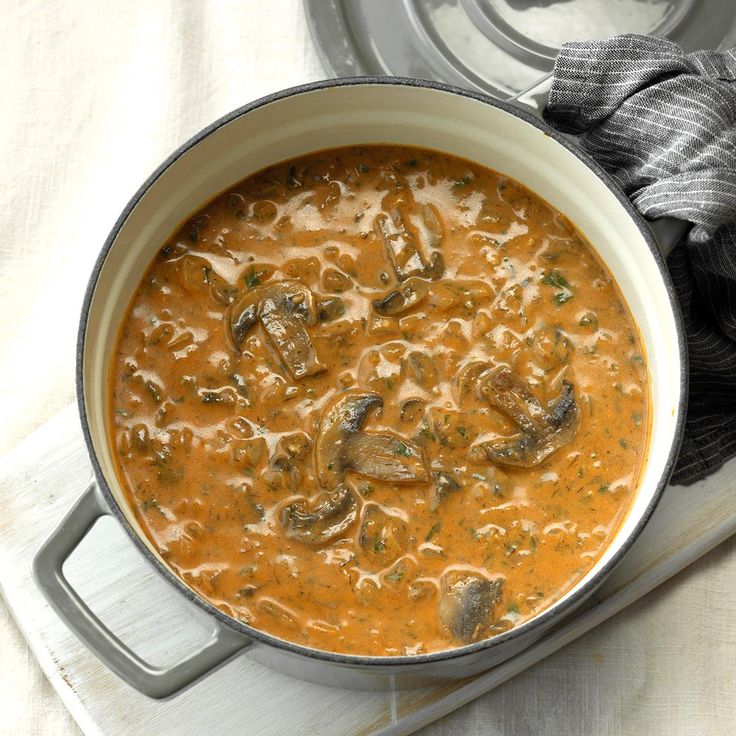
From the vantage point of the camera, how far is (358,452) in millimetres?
2020

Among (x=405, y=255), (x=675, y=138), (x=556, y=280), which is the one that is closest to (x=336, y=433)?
(x=405, y=255)

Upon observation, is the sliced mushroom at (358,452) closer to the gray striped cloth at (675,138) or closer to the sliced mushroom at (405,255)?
the sliced mushroom at (405,255)

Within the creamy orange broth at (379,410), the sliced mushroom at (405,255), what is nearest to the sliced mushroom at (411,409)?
the creamy orange broth at (379,410)

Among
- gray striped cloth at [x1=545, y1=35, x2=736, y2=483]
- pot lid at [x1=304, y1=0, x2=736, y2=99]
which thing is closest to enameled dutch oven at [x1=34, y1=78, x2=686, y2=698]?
gray striped cloth at [x1=545, y1=35, x2=736, y2=483]

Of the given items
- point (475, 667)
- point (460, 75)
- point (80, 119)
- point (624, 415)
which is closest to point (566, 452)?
point (624, 415)

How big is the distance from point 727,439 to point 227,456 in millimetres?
1120

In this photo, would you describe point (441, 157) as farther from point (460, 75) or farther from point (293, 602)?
point (293, 602)

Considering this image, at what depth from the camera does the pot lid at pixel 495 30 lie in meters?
2.68

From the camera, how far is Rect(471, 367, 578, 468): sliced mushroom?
2.03 m

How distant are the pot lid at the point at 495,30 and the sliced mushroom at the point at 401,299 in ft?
2.60

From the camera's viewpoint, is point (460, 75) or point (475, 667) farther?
point (460, 75)

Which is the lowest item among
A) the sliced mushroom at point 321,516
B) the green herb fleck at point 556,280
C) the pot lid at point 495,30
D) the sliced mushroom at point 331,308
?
the sliced mushroom at point 321,516

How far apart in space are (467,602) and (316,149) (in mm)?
965

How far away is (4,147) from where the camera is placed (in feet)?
9.18
